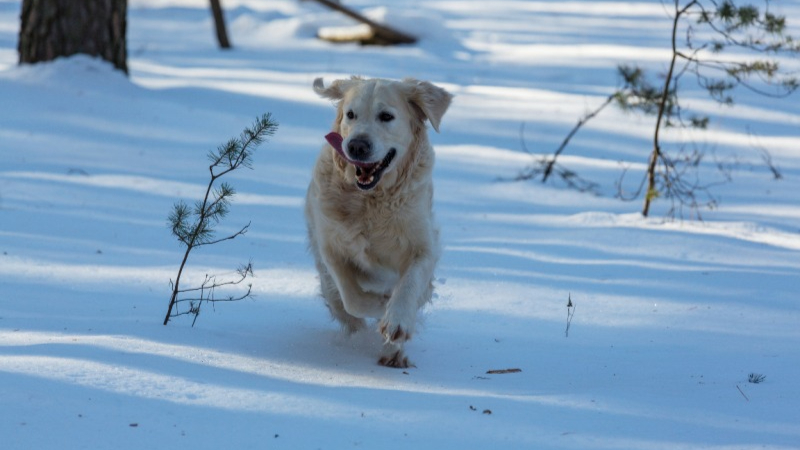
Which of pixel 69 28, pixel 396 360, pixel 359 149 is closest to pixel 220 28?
pixel 69 28

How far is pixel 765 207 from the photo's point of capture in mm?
8055

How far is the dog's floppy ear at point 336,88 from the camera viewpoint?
5.28 m

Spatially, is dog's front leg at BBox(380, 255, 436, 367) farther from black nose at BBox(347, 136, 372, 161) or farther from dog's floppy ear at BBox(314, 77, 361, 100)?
dog's floppy ear at BBox(314, 77, 361, 100)

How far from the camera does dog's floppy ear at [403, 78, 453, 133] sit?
5.19 metres

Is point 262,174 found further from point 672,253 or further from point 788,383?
point 788,383

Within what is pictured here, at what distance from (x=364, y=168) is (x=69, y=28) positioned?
6.21 m

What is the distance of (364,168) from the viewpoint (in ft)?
16.0

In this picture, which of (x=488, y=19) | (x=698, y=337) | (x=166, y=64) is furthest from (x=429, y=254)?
(x=488, y=19)

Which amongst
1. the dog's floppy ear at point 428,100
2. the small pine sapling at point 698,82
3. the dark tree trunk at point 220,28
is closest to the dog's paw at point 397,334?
the dog's floppy ear at point 428,100

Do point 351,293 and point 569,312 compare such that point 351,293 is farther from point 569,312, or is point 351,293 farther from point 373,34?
point 373,34

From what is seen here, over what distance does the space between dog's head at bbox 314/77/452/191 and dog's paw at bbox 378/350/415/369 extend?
78cm

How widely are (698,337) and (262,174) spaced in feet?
14.9

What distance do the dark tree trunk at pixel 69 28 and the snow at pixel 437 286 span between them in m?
0.15

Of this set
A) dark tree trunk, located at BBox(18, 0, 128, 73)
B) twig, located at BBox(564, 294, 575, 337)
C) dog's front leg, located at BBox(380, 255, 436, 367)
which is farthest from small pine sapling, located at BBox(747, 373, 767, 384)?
dark tree trunk, located at BBox(18, 0, 128, 73)
